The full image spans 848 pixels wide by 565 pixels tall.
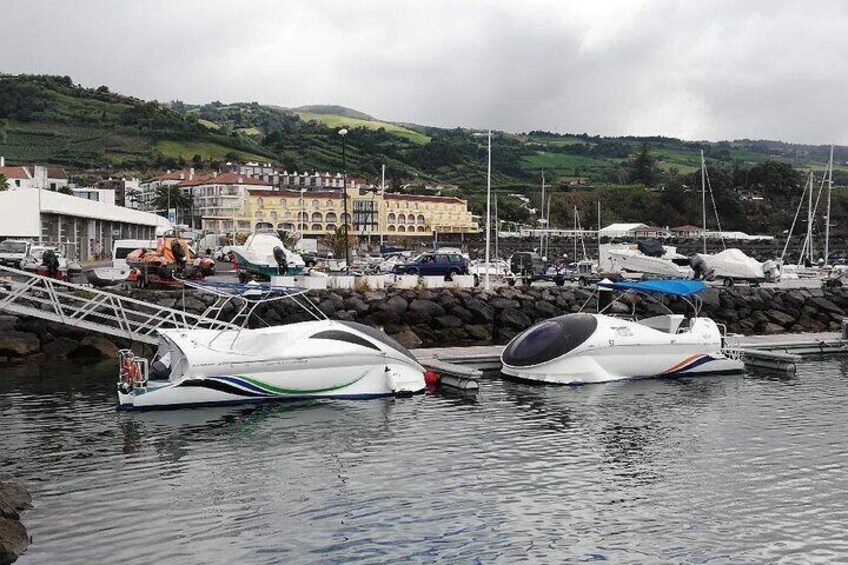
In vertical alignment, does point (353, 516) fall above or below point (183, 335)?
below

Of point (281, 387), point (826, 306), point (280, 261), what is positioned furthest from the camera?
point (826, 306)

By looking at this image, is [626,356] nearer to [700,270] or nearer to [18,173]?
[700,270]

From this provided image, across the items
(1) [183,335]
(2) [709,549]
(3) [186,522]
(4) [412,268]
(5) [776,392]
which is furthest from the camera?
(4) [412,268]

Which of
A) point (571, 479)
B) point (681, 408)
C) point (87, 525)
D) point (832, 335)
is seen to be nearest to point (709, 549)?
point (571, 479)

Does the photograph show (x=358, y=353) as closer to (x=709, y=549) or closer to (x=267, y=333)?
(x=267, y=333)

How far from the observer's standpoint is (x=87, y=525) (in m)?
15.9

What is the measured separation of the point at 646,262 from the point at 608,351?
34441mm

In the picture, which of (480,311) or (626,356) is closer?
(626,356)

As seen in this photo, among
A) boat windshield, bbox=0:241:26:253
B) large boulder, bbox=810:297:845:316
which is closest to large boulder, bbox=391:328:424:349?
boat windshield, bbox=0:241:26:253

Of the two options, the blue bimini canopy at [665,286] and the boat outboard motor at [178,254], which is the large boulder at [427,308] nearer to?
the blue bimini canopy at [665,286]

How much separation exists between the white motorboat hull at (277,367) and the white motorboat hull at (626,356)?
423 centimetres

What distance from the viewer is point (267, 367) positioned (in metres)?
26.6

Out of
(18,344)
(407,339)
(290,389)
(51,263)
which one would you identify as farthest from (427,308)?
(290,389)

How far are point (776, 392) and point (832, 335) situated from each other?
1444 centimetres
